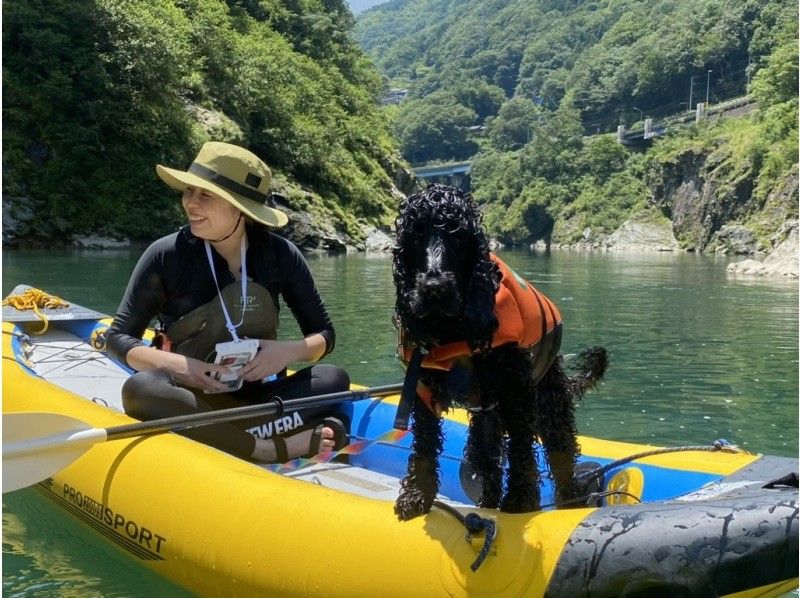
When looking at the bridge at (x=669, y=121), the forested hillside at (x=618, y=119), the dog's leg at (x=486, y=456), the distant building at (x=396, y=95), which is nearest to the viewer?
the dog's leg at (x=486, y=456)

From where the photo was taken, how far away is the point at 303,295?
12.8ft

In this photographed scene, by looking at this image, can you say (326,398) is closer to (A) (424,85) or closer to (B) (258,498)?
(B) (258,498)

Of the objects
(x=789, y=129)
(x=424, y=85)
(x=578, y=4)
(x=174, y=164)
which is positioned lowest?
(x=174, y=164)

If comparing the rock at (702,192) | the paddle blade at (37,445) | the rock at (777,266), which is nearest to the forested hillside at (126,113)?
the rock at (777,266)

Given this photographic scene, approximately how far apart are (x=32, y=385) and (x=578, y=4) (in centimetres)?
17360

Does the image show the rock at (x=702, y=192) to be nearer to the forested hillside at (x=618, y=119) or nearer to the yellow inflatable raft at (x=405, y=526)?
the forested hillside at (x=618, y=119)

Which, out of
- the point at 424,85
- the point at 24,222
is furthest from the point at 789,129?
the point at 424,85

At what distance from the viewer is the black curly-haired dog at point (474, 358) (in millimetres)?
2230

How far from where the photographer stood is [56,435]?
303 cm

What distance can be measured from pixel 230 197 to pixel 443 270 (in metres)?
1.60

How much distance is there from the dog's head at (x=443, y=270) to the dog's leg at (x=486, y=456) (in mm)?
532

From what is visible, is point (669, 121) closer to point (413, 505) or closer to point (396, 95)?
point (413, 505)

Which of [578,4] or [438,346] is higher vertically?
[578,4]

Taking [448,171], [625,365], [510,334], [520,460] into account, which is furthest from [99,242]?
[448,171]
